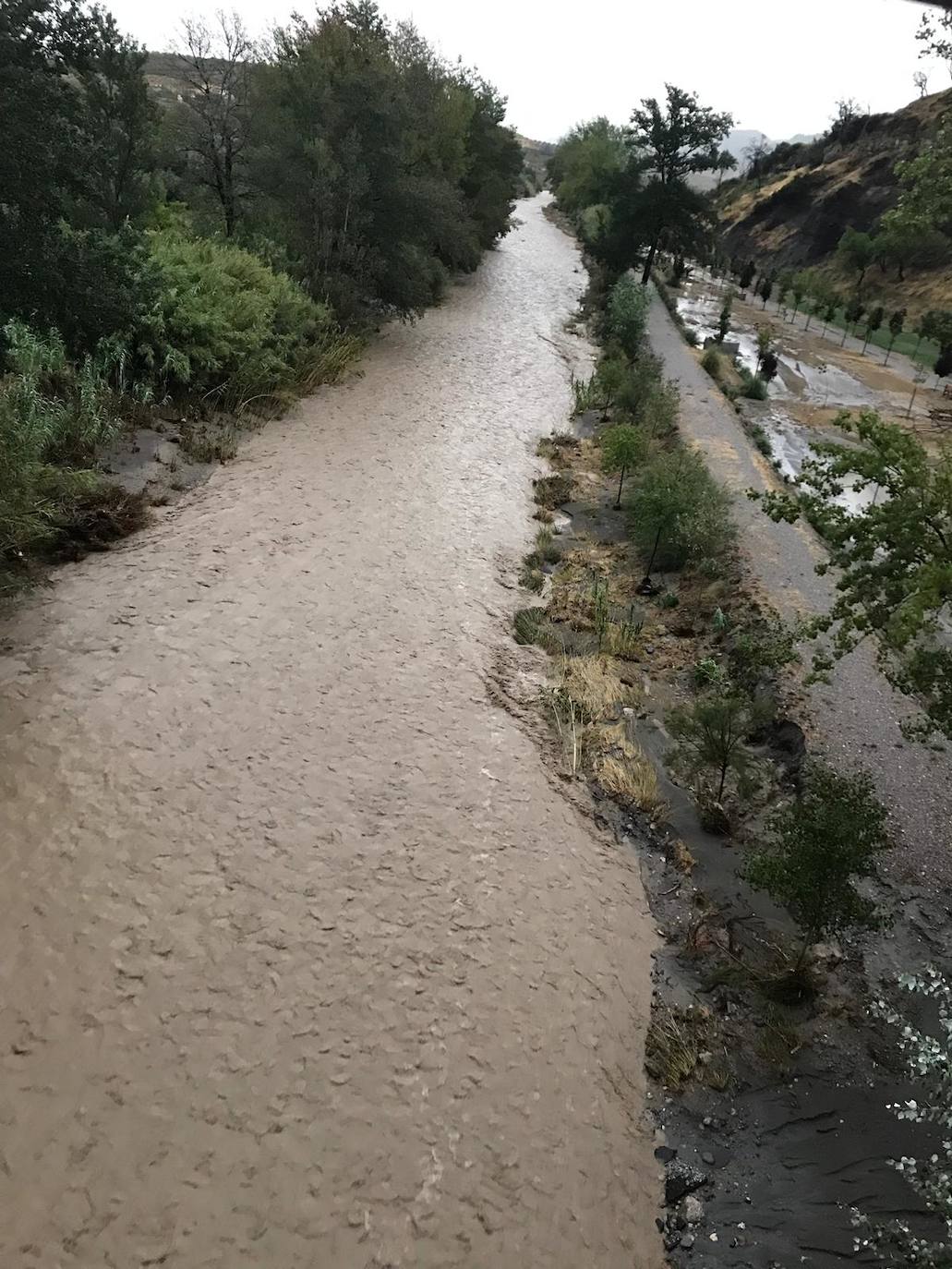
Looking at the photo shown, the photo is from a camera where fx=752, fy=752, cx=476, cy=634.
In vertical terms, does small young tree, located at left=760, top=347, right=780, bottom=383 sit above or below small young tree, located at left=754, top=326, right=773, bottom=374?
below

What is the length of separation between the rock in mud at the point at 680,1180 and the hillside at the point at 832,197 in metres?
51.3

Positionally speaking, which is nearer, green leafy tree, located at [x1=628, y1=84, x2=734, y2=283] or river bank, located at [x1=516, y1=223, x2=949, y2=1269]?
river bank, located at [x1=516, y1=223, x2=949, y2=1269]

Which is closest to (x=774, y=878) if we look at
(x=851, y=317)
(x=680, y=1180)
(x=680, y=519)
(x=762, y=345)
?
(x=680, y=1180)

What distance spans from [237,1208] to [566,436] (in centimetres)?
1724

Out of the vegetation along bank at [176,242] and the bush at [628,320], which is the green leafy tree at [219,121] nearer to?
the vegetation along bank at [176,242]

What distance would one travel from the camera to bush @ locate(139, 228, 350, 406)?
48.5 feet

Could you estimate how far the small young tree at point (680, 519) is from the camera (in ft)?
43.4

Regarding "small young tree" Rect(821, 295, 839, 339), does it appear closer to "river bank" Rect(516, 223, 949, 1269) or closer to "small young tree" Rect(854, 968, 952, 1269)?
"river bank" Rect(516, 223, 949, 1269)

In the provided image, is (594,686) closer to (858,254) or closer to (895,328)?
(895,328)

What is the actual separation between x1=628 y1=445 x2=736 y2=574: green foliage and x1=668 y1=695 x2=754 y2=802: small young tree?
14.7ft

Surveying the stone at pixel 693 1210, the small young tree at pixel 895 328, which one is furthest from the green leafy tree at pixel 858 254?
the stone at pixel 693 1210

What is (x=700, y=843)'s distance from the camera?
8711 millimetres

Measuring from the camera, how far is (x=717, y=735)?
8.94m

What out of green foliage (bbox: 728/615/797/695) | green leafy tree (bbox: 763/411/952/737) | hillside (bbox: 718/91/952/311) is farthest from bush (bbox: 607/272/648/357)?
hillside (bbox: 718/91/952/311)
